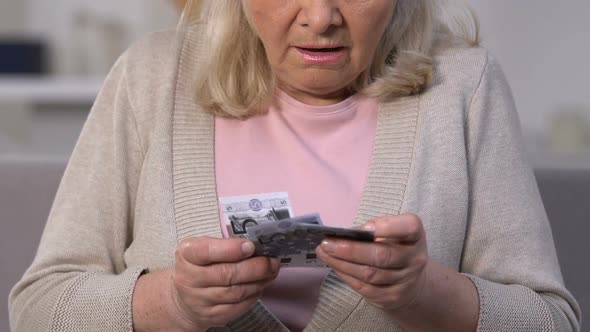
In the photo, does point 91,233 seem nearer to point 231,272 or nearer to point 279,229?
point 231,272

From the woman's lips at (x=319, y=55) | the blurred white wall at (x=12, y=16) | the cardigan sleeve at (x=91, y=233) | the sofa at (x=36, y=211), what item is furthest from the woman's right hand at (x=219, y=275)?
the blurred white wall at (x=12, y=16)

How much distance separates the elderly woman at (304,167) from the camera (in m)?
1.57

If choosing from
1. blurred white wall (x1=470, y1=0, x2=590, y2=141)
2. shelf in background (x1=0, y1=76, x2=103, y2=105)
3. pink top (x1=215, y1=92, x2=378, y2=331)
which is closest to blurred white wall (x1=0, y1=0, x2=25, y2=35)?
shelf in background (x1=0, y1=76, x2=103, y2=105)

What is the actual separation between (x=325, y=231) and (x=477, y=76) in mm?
631

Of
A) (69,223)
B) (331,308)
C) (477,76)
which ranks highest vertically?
(477,76)

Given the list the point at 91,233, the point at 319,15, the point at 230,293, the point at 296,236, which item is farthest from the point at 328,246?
the point at 91,233

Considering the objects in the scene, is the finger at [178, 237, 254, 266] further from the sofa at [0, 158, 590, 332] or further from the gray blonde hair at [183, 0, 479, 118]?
the sofa at [0, 158, 590, 332]

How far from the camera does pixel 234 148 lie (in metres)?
1.70

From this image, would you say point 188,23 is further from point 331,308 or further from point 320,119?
point 331,308

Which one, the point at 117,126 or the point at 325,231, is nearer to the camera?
the point at 325,231

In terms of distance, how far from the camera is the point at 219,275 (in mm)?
1316

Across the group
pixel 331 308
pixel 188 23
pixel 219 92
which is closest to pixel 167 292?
pixel 331 308

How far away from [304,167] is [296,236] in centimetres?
46

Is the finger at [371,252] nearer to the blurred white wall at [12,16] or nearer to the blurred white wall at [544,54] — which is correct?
the blurred white wall at [544,54]
